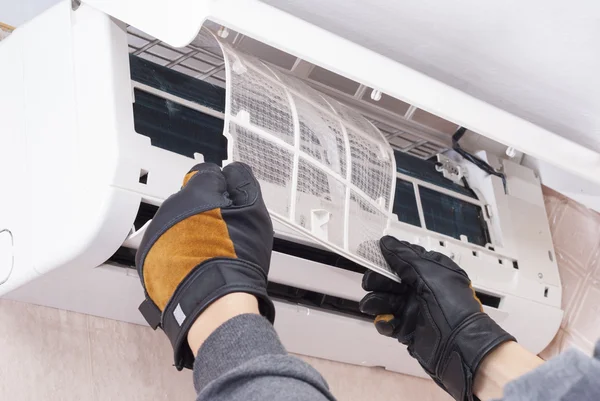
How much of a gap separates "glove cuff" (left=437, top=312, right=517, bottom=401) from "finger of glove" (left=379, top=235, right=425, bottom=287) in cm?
12

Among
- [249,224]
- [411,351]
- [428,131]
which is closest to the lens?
[249,224]

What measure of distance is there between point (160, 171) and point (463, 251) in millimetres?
656

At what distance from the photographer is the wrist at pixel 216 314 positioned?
82 cm

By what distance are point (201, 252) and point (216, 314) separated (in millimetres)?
88

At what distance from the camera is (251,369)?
2.20ft

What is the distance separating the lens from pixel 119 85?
0.98m

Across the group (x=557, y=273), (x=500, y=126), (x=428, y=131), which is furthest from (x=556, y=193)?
(x=500, y=126)

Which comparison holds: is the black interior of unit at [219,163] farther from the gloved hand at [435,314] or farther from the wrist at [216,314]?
the wrist at [216,314]

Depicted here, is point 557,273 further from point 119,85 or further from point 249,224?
point 119,85

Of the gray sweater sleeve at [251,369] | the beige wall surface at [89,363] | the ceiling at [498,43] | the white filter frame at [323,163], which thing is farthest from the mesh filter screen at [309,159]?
the beige wall surface at [89,363]

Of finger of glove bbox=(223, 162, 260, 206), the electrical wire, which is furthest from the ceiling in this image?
finger of glove bbox=(223, 162, 260, 206)

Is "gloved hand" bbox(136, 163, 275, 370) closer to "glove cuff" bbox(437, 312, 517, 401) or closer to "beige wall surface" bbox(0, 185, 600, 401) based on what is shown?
"beige wall surface" bbox(0, 185, 600, 401)

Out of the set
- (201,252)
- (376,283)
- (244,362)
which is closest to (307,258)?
(376,283)

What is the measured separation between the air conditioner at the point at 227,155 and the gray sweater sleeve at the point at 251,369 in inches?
9.8
